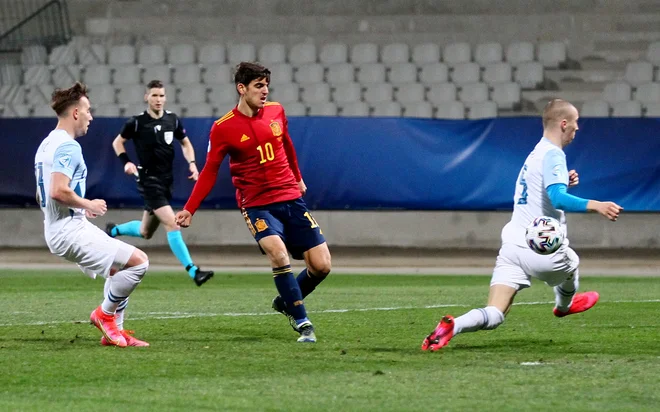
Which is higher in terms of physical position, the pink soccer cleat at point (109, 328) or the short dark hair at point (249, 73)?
the short dark hair at point (249, 73)

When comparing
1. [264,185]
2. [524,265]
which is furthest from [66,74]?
[524,265]

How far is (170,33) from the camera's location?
27.9 metres

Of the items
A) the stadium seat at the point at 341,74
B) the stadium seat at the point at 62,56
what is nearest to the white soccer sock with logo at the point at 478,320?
the stadium seat at the point at 341,74

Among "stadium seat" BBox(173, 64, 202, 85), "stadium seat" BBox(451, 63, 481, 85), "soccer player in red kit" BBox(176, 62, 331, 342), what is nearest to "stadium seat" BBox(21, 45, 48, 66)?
"stadium seat" BBox(173, 64, 202, 85)

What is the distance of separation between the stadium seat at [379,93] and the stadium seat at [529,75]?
256 centimetres

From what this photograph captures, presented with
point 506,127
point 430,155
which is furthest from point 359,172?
point 506,127

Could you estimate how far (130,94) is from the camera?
83.9ft

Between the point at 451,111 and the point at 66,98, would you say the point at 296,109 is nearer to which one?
the point at 451,111

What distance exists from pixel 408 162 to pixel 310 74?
5.01m

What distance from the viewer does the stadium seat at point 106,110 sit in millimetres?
24891

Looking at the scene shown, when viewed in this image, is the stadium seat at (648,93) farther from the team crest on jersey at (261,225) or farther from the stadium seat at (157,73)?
the team crest on jersey at (261,225)

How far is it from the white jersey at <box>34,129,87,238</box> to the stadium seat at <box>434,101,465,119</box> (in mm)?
15263

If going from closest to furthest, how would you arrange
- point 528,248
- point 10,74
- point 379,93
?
point 528,248, point 379,93, point 10,74

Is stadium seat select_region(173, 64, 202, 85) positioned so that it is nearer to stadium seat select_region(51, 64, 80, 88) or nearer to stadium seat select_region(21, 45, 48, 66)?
stadium seat select_region(51, 64, 80, 88)
